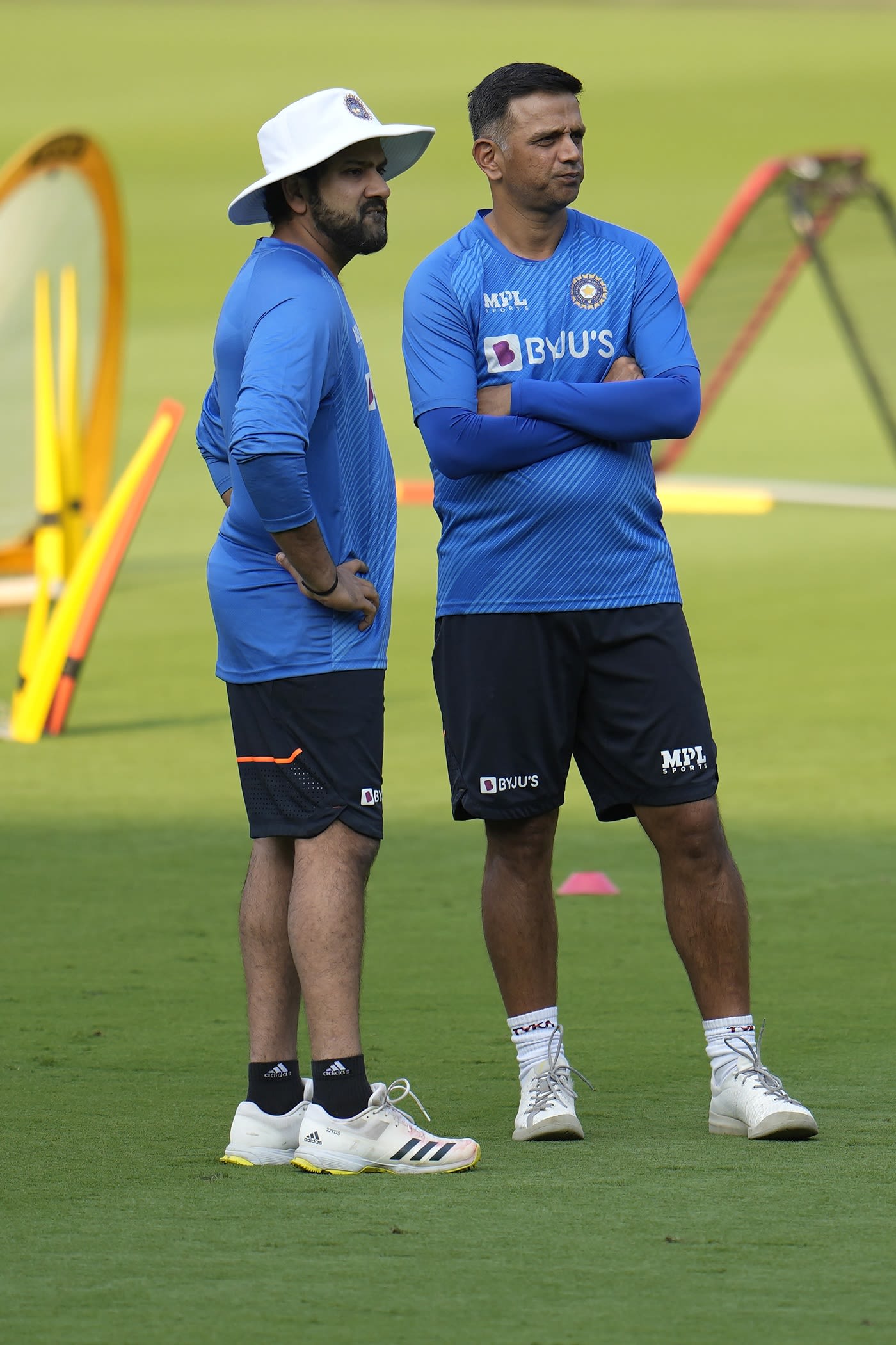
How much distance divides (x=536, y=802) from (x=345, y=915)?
50 centimetres

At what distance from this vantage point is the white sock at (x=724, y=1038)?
13.3ft

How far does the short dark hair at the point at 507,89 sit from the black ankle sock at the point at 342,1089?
1.68 meters

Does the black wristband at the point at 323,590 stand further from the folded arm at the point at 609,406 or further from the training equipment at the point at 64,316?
the training equipment at the point at 64,316

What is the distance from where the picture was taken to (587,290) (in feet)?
13.5

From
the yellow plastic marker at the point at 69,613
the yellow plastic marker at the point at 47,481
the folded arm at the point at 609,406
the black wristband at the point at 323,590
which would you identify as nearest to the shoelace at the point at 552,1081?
the black wristband at the point at 323,590

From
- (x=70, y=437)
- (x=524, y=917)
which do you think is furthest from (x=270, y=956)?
(x=70, y=437)

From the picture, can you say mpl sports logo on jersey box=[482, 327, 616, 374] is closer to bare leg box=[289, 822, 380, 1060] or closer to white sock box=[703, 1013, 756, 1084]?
bare leg box=[289, 822, 380, 1060]

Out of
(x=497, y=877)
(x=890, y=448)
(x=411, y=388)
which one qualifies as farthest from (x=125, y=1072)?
(x=890, y=448)

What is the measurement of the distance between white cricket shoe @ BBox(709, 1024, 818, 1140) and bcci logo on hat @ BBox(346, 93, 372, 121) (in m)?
1.74

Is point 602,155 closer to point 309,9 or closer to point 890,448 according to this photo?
point 309,9

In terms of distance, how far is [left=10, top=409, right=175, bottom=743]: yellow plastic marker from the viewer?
8.56 metres

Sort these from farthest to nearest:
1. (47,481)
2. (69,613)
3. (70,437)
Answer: (70,437) → (47,481) → (69,613)

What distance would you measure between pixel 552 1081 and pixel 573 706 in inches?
26.6

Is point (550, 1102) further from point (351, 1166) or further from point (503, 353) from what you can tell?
point (503, 353)
